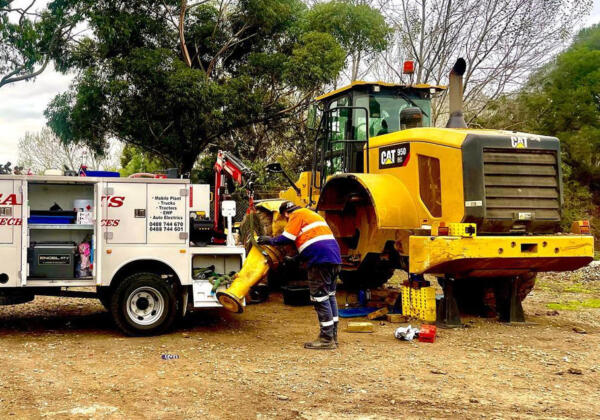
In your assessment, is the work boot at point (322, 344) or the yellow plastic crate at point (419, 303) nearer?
the work boot at point (322, 344)

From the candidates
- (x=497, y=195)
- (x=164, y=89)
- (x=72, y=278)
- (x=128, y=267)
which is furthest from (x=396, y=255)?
(x=164, y=89)

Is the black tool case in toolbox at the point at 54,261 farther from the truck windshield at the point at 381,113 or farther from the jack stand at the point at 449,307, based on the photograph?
the jack stand at the point at 449,307

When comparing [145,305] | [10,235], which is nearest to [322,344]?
[145,305]

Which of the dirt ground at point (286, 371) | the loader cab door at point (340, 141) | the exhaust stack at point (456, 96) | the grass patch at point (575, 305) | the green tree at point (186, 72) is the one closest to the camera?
the dirt ground at point (286, 371)

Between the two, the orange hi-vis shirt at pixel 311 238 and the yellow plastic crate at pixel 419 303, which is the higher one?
the orange hi-vis shirt at pixel 311 238

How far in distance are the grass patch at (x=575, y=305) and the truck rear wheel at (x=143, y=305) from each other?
6435mm

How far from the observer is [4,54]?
17781 mm

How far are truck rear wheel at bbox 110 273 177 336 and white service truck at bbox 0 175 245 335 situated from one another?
0.04 feet

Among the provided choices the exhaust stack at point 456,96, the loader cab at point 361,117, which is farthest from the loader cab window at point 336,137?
the exhaust stack at point 456,96

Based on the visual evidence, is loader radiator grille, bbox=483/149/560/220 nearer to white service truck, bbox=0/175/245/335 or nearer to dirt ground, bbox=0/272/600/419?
dirt ground, bbox=0/272/600/419

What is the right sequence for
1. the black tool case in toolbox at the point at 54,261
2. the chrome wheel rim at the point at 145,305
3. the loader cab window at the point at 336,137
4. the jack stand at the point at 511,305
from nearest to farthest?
the black tool case in toolbox at the point at 54,261, the chrome wheel rim at the point at 145,305, the jack stand at the point at 511,305, the loader cab window at the point at 336,137

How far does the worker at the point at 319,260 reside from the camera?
25.8 ft

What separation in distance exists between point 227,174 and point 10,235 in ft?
12.5

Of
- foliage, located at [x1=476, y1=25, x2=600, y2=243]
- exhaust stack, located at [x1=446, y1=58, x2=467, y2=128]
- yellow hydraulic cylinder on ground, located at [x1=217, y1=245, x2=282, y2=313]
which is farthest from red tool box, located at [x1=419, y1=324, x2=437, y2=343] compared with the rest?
foliage, located at [x1=476, y1=25, x2=600, y2=243]
